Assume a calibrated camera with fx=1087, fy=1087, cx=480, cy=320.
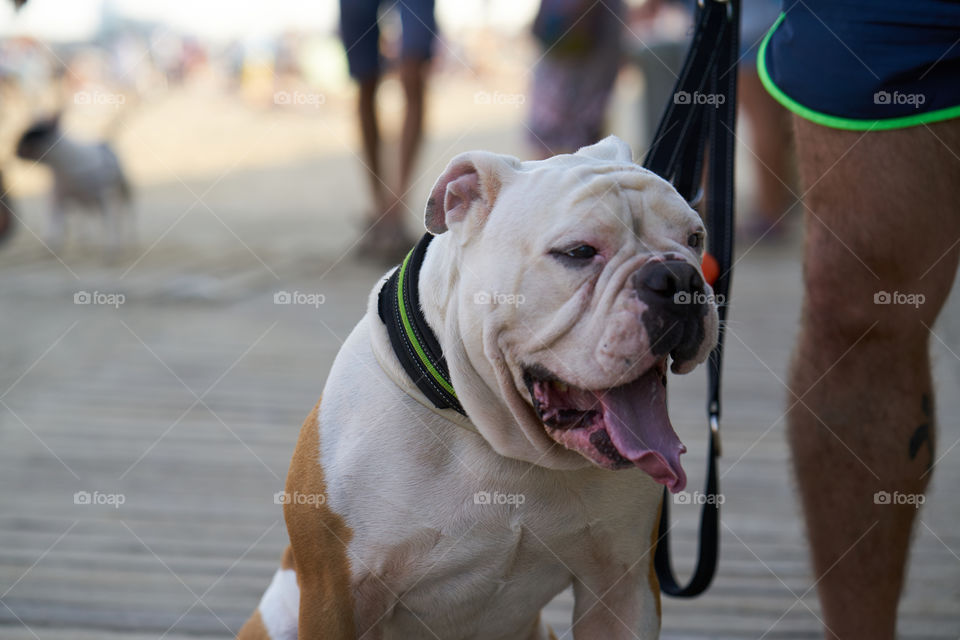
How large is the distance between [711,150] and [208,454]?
86.4 inches

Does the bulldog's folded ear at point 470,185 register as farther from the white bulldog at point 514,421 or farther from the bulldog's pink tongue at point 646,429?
the bulldog's pink tongue at point 646,429

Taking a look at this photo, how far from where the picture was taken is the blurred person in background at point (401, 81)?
6547 millimetres

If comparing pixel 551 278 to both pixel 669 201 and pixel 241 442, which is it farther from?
pixel 241 442

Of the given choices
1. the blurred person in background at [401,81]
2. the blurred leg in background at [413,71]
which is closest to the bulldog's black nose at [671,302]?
the blurred person in background at [401,81]

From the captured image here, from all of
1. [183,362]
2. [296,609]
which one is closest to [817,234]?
[296,609]

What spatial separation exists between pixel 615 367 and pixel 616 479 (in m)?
0.33

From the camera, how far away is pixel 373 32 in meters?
6.59

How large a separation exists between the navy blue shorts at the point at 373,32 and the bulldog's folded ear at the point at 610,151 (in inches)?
183

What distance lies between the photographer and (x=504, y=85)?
37250mm

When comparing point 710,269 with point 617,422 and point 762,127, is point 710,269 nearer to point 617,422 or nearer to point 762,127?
point 617,422

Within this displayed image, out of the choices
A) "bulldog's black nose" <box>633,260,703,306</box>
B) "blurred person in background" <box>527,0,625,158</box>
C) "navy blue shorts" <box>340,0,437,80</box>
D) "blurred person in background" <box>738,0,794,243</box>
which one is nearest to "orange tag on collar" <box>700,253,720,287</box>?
"bulldog's black nose" <box>633,260,703,306</box>
